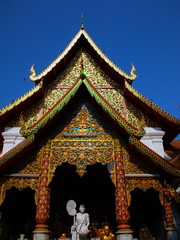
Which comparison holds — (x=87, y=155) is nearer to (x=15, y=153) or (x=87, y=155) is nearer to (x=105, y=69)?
(x=15, y=153)

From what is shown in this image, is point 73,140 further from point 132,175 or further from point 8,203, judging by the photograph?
point 8,203

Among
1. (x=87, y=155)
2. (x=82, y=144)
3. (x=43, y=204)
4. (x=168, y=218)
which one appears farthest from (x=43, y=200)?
(x=168, y=218)

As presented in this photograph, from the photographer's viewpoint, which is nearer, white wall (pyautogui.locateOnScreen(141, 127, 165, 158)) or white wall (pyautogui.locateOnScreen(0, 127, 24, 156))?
white wall (pyautogui.locateOnScreen(0, 127, 24, 156))

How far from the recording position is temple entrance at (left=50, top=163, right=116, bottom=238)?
7641 millimetres

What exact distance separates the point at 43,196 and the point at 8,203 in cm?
189

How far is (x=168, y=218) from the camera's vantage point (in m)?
5.67

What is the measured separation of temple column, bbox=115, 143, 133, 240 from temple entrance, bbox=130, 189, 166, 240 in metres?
1.68

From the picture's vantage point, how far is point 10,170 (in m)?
6.04

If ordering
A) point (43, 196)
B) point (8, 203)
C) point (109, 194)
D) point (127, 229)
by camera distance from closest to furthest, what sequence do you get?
point (127, 229) → point (43, 196) → point (8, 203) → point (109, 194)

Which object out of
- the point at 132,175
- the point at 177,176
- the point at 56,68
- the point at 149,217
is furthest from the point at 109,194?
the point at 56,68

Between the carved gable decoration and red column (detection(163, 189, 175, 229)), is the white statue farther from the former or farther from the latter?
red column (detection(163, 189, 175, 229))

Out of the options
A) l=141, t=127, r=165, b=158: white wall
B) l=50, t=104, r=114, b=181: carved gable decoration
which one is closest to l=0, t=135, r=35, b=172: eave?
l=50, t=104, r=114, b=181: carved gable decoration

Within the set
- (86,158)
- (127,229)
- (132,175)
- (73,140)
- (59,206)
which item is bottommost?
(127,229)

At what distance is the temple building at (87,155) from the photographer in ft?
19.3
